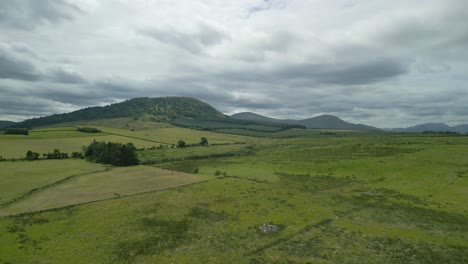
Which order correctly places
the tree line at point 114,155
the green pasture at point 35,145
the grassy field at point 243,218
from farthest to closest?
the green pasture at point 35,145 < the tree line at point 114,155 < the grassy field at point 243,218

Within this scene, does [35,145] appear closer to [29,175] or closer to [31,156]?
[31,156]

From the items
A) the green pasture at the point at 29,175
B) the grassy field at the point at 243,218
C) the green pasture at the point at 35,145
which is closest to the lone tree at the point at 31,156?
the green pasture at the point at 35,145

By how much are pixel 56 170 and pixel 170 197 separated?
4600 centimetres

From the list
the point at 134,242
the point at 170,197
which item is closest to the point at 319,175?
the point at 170,197

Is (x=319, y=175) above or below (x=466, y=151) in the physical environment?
below

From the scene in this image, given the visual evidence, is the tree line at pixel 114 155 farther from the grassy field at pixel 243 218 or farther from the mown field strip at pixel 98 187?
the grassy field at pixel 243 218

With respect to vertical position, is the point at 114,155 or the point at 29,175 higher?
the point at 114,155

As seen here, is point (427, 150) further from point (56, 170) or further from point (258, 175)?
point (56, 170)

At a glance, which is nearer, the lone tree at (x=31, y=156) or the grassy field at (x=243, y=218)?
the grassy field at (x=243, y=218)

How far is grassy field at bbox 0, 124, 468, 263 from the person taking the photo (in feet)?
112

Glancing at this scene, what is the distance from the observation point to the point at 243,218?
4728 cm

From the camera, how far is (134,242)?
37.3 meters

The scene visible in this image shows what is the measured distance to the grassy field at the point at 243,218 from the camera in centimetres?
3428

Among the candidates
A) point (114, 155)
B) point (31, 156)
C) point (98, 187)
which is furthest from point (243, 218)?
point (31, 156)
